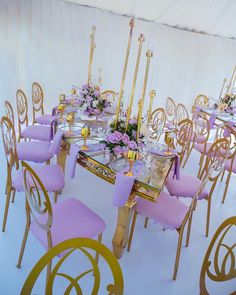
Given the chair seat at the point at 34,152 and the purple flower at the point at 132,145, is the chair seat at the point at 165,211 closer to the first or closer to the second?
the purple flower at the point at 132,145

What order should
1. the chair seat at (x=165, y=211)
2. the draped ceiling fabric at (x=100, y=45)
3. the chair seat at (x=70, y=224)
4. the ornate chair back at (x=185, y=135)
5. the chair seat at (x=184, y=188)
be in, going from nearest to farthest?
the chair seat at (x=70, y=224) < the chair seat at (x=165, y=211) < the chair seat at (x=184, y=188) < the ornate chair back at (x=185, y=135) < the draped ceiling fabric at (x=100, y=45)


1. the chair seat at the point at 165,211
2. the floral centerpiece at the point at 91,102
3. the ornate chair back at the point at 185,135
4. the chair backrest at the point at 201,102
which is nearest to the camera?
the chair seat at the point at 165,211

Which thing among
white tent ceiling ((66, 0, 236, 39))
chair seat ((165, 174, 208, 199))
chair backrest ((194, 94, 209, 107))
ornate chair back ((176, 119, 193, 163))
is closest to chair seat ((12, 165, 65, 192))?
chair seat ((165, 174, 208, 199))

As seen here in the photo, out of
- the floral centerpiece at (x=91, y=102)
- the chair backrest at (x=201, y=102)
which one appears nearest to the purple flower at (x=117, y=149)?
the floral centerpiece at (x=91, y=102)

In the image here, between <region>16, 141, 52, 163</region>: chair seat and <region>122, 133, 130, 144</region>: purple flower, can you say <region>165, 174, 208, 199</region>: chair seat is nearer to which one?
<region>122, 133, 130, 144</region>: purple flower

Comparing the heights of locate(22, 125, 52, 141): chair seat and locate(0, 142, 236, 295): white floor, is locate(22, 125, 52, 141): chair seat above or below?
above

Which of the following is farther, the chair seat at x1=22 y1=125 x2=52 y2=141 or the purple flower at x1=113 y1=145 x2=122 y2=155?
the chair seat at x1=22 y1=125 x2=52 y2=141

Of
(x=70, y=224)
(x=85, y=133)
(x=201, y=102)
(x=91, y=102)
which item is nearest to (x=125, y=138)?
(x=85, y=133)

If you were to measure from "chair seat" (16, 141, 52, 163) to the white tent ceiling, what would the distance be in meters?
2.96

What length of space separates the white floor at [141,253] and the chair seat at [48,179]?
1.51 ft

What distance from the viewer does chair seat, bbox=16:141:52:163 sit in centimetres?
256

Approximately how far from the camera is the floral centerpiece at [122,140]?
6.30ft

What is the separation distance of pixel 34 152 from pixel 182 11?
3933 mm

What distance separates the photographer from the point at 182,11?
15.9 ft
